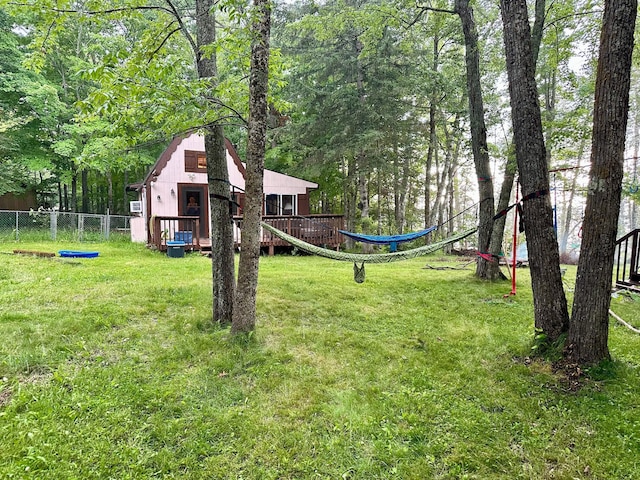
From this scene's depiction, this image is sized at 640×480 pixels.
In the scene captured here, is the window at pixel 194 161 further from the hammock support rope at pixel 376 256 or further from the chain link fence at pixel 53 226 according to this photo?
the hammock support rope at pixel 376 256

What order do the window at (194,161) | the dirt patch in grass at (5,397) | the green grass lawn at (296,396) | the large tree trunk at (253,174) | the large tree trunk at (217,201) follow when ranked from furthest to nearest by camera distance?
1. the window at (194,161)
2. the large tree trunk at (217,201)
3. the large tree trunk at (253,174)
4. the dirt patch in grass at (5,397)
5. the green grass lawn at (296,396)

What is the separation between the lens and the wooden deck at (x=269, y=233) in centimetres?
848

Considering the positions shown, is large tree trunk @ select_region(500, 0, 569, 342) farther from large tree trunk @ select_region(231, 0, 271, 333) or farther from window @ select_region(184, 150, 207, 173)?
window @ select_region(184, 150, 207, 173)

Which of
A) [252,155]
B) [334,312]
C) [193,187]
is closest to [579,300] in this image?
[334,312]

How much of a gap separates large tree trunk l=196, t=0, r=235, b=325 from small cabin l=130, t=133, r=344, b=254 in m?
4.99

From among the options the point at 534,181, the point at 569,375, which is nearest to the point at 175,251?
the point at 534,181

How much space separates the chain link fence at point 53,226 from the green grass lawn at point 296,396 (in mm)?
7018

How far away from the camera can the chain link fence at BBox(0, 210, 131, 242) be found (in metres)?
9.23

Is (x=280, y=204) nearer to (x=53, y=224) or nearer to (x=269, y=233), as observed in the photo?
(x=269, y=233)

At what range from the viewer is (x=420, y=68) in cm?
927

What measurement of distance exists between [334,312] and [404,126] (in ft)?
26.8

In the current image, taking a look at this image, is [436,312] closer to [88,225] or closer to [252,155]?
[252,155]

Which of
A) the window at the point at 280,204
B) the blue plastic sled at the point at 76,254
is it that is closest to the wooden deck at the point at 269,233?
the blue plastic sled at the point at 76,254

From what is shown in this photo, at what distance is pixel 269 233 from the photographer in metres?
9.31
